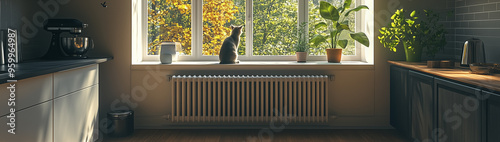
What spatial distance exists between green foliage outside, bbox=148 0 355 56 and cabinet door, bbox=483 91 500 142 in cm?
242

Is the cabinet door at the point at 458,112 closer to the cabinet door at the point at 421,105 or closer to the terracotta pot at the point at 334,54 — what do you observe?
the cabinet door at the point at 421,105

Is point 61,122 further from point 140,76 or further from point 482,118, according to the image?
point 482,118

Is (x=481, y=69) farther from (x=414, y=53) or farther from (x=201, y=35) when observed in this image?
(x=201, y=35)

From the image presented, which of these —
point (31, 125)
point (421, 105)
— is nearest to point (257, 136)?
point (421, 105)

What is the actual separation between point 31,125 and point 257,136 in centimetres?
209

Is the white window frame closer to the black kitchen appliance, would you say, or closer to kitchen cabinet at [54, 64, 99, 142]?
kitchen cabinet at [54, 64, 99, 142]

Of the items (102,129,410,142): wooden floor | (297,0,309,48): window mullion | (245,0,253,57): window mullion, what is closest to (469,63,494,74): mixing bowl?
(102,129,410,142): wooden floor

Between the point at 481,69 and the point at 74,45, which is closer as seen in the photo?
the point at 481,69

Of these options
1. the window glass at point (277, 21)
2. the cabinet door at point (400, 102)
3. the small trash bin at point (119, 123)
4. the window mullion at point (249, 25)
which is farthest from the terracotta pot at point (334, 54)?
the small trash bin at point (119, 123)

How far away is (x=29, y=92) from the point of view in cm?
252

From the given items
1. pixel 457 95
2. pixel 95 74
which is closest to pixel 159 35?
pixel 95 74

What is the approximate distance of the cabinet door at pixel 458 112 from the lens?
2.57 m

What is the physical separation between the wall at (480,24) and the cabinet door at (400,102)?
588 mm

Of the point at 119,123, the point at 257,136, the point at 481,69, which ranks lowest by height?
the point at 257,136
